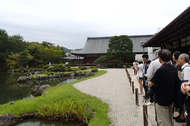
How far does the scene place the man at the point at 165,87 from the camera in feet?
7.91

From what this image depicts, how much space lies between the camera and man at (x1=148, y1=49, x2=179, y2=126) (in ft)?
7.91

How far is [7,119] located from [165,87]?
5055 millimetres

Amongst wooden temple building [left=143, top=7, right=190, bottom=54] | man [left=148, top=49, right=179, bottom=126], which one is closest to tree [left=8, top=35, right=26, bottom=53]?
wooden temple building [left=143, top=7, right=190, bottom=54]

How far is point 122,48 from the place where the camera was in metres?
24.5

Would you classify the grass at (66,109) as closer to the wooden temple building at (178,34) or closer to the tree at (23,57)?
the wooden temple building at (178,34)

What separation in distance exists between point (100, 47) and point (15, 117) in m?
27.8

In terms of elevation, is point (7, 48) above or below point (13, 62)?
above

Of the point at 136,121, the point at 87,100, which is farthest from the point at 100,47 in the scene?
the point at 136,121

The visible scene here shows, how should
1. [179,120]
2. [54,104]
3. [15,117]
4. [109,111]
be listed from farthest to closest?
[54,104], [15,117], [109,111], [179,120]

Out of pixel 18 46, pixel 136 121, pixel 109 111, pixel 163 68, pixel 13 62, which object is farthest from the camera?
pixel 18 46

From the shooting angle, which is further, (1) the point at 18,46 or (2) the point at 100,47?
(1) the point at 18,46

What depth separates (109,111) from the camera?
4895mm

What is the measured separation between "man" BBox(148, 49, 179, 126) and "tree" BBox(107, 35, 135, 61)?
2156 cm

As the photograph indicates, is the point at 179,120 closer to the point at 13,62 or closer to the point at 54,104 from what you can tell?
the point at 54,104
